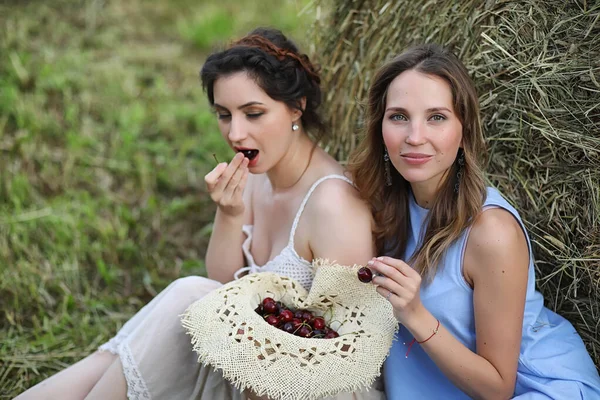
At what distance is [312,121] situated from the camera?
279 cm

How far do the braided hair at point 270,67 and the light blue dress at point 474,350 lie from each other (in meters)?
0.68

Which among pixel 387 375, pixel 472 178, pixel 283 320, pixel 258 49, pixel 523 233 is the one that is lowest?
pixel 387 375

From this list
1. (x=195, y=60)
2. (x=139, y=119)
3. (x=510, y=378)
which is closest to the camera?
(x=510, y=378)

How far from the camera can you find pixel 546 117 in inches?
93.0

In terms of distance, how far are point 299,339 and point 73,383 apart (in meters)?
1.01

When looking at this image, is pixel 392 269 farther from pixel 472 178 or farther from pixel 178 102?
pixel 178 102

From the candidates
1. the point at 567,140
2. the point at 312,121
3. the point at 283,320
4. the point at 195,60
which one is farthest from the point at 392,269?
the point at 195,60

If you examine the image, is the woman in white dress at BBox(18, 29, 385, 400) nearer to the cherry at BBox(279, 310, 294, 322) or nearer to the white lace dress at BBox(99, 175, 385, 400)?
the white lace dress at BBox(99, 175, 385, 400)

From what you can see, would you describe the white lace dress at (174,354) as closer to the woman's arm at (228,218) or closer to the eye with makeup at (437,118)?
the woman's arm at (228,218)

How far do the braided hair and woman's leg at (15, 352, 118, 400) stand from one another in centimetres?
112

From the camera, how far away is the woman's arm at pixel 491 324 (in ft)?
6.71

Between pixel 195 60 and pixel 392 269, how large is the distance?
4177mm

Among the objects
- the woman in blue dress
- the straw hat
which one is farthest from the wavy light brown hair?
the straw hat

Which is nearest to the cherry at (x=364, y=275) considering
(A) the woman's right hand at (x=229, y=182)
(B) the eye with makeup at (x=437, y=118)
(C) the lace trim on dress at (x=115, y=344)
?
(B) the eye with makeup at (x=437, y=118)
